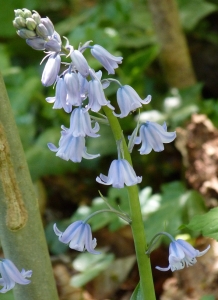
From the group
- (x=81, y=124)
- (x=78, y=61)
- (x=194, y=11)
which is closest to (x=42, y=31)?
(x=78, y=61)

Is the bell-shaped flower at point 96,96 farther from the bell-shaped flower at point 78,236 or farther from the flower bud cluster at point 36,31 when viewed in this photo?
the bell-shaped flower at point 78,236

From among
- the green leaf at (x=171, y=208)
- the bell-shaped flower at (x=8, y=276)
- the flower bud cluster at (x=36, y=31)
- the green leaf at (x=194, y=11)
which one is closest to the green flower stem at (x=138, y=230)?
the flower bud cluster at (x=36, y=31)

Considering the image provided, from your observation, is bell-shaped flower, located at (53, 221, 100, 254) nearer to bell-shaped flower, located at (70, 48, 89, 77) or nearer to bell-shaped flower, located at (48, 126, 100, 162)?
bell-shaped flower, located at (48, 126, 100, 162)

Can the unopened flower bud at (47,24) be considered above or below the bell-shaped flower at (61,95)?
above

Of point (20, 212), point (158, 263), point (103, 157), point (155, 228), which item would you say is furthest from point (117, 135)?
point (103, 157)

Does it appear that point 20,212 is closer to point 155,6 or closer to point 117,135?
point 117,135

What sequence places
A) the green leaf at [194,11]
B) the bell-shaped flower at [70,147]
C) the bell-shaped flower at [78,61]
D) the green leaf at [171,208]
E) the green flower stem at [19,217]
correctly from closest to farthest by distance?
the bell-shaped flower at [78,61]
the bell-shaped flower at [70,147]
the green flower stem at [19,217]
the green leaf at [171,208]
the green leaf at [194,11]
